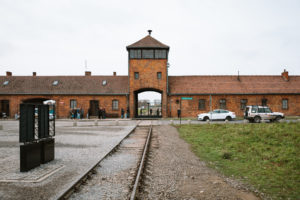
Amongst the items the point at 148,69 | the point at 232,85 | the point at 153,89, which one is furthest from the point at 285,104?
the point at 148,69

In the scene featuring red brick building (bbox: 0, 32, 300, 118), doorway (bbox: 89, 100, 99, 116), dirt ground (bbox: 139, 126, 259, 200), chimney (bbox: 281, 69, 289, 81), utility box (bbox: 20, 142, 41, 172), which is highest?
chimney (bbox: 281, 69, 289, 81)

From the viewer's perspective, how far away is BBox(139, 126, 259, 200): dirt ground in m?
4.72

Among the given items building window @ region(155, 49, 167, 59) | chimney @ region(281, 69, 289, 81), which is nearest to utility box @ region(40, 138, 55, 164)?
building window @ region(155, 49, 167, 59)

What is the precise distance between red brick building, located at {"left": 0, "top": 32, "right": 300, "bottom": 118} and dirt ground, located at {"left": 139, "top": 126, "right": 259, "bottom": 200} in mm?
24578

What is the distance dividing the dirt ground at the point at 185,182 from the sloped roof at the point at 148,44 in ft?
82.6

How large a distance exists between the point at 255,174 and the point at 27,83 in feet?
120

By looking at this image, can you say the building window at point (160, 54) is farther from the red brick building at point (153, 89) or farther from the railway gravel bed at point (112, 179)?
the railway gravel bed at point (112, 179)

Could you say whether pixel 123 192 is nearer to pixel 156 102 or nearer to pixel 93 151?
pixel 93 151

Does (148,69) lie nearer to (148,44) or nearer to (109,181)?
(148,44)

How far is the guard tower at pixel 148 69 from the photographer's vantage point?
105ft

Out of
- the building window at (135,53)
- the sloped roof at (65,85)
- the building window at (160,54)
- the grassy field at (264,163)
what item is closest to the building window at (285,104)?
the building window at (160,54)

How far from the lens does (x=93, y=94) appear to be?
109ft

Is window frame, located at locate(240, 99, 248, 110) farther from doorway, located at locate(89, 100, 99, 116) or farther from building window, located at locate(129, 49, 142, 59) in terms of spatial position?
doorway, located at locate(89, 100, 99, 116)

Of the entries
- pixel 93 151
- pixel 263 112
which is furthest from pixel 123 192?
pixel 263 112
